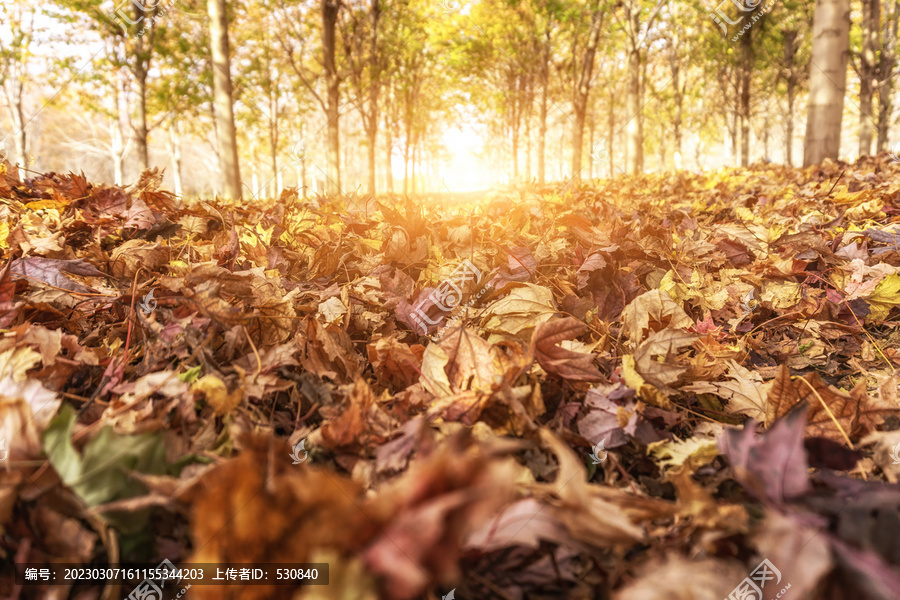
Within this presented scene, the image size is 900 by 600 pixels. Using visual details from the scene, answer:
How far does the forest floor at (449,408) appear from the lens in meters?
0.55

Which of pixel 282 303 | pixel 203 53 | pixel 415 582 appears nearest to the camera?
pixel 415 582

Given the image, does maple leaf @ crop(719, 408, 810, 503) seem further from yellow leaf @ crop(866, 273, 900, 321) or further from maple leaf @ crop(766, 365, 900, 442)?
yellow leaf @ crop(866, 273, 900, 321)

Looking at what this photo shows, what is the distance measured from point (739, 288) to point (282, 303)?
161 cm

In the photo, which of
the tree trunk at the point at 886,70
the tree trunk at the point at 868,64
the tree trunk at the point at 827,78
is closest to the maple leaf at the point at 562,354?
the tree trunk at the point at 827,78

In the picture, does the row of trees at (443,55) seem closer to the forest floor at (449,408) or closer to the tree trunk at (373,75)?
the tree trunk at (373,75)

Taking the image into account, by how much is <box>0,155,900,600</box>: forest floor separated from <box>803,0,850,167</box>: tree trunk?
18.2 feet

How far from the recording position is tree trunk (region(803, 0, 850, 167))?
5.79 meters

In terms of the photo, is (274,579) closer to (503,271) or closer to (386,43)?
(503,271)

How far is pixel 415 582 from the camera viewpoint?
48 centimetres

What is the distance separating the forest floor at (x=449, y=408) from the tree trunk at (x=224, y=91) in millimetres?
7230

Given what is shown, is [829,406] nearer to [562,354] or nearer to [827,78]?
[562,354]

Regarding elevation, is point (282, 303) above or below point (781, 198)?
below

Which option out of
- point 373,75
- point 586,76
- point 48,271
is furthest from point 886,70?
point 48,271

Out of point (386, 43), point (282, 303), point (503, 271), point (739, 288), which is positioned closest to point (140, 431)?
point (282, 303)
